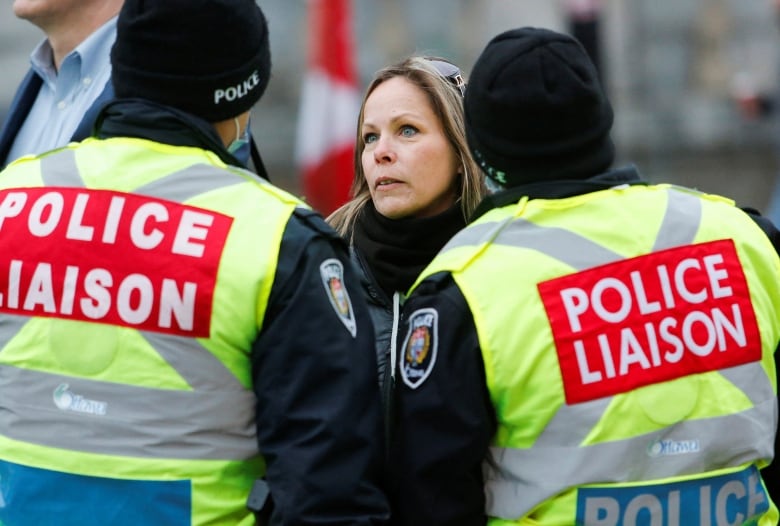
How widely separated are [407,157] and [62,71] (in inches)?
41.1

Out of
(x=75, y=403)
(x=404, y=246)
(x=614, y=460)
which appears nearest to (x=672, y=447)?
(x=614, y=460)

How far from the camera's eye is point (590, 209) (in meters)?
3.38

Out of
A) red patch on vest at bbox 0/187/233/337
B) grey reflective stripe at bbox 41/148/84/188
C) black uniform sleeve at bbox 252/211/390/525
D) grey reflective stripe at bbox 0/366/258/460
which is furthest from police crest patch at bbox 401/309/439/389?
grey reflective stripe at bbox 41/148/84/188

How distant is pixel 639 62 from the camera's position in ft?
50.1

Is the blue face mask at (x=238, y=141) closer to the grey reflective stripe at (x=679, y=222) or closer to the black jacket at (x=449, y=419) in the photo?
the black jacket at (x=449, y=419)

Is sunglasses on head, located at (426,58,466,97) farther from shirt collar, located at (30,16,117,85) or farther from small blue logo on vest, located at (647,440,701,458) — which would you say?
small blue logo on vest, located at (647,440,701,458)

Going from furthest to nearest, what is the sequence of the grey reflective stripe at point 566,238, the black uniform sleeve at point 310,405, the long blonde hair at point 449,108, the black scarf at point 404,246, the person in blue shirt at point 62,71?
the person in blue shirt at point 62,71 → the long blonde hair at point 449,108 → the black scarf at point 404,246 → the grey reflective stripe at point 566,238 → the black uniform sleeve at point 310,405

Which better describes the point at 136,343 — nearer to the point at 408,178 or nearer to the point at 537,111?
the point at 537,111

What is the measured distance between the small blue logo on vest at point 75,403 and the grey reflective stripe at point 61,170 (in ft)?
1.42

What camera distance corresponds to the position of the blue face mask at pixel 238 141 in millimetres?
3627

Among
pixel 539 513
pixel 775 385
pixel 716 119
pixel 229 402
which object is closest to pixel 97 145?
pixel 229 402

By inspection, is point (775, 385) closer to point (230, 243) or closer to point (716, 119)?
point (230, 243)

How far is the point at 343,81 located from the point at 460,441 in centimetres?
729

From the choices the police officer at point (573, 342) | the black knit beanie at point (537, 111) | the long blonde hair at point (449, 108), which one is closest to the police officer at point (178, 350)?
the police officer at point (573, 342)
